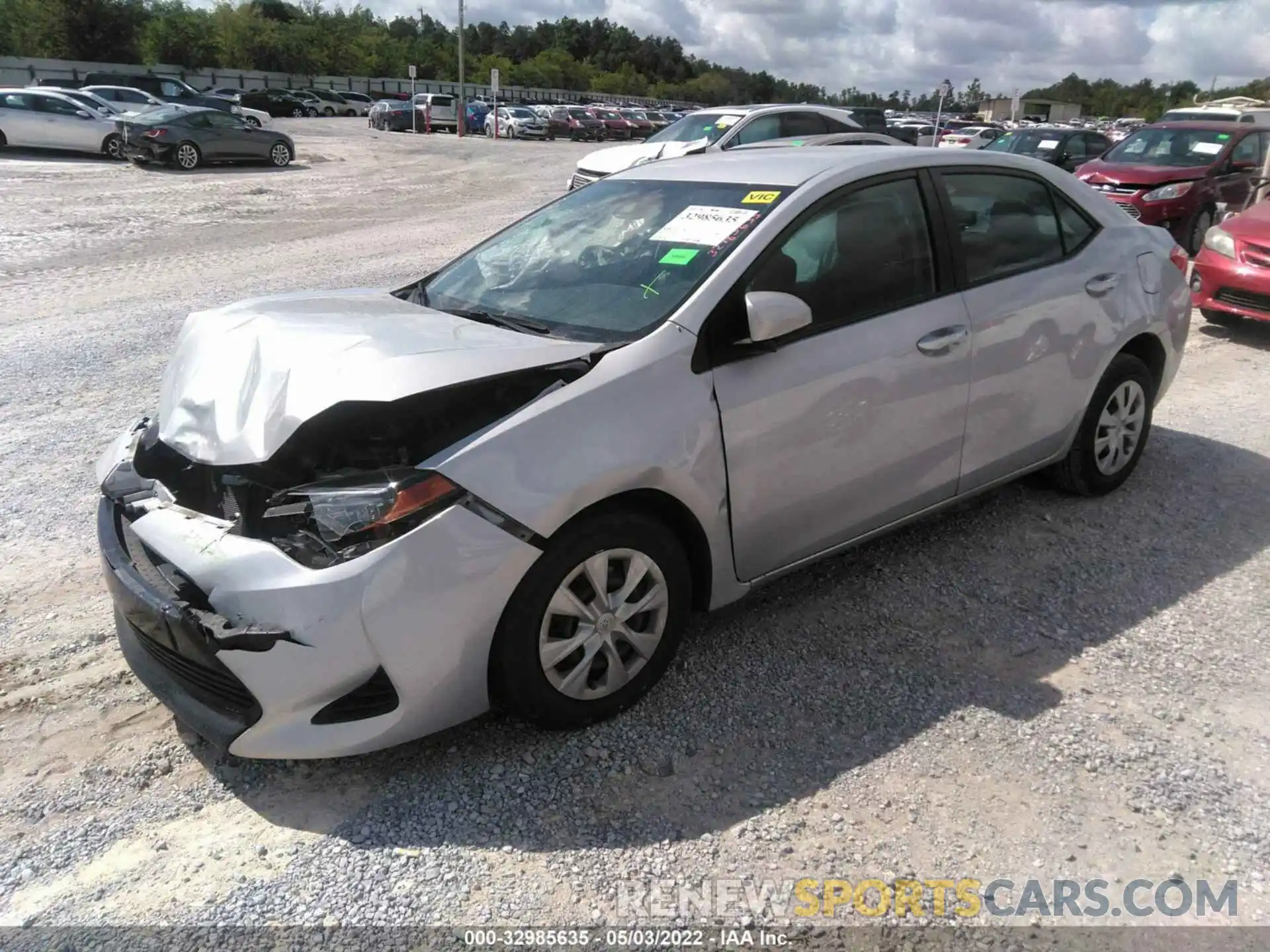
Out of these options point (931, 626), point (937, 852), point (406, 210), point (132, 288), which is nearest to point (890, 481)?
point (931, 626)

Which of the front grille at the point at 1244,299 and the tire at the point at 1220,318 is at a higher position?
the front grille at the point at 1244,299

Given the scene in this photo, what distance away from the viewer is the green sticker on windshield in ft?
11.1

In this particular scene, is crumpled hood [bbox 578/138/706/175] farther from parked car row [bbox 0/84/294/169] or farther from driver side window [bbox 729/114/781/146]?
parked car row [bbox 0/84/294/169]

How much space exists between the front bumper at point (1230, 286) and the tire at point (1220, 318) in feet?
0.31

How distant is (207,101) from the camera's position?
3678 cm

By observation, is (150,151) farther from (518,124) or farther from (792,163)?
(518,124)

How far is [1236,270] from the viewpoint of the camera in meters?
7.89

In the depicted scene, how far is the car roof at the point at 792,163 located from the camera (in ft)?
12.1

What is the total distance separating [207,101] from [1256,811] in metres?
41.5

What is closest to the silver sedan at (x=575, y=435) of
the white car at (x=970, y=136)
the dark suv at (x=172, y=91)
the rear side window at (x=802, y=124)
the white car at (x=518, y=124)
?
the rear side window at (x=802, y=124)

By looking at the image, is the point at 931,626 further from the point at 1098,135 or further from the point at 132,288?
the point at 1098,135

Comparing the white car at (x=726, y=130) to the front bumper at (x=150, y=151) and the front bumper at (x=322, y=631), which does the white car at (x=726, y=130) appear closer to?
the front bumper at (x=150, y=151)

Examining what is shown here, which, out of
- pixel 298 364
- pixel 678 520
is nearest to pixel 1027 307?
pixel 678 520

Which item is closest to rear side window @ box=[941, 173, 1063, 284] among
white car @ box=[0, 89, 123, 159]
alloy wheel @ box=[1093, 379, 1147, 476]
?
alloy wheel @ box=[1093, 379, 1147, 476]
